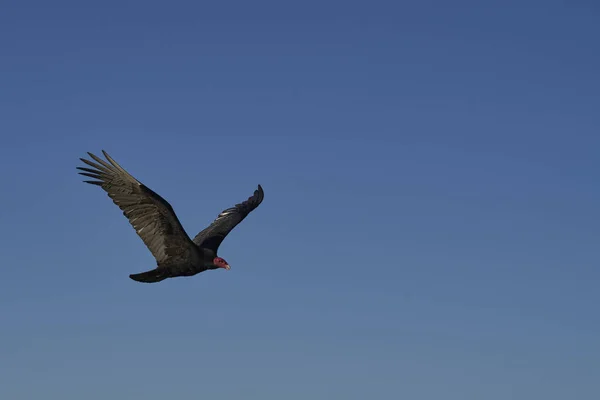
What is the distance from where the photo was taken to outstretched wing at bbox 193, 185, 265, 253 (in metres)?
32.4

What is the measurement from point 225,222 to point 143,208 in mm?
7580

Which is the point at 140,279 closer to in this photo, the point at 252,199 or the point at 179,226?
the point at 179,226

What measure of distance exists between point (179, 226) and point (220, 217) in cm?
819

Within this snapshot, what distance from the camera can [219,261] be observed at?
1138 inches

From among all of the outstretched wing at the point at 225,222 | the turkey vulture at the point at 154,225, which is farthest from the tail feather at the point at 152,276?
the outstretched wing at the point at 225,222

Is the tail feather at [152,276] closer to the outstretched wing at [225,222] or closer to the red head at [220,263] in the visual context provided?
the red head at [220,263]

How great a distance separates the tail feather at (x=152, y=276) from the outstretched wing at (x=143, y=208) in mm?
581

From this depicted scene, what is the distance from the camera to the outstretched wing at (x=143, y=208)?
27.1 meters

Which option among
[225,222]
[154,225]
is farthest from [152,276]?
[225,222]

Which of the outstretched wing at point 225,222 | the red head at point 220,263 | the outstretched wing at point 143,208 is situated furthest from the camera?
the outstretched wing at point 225,222

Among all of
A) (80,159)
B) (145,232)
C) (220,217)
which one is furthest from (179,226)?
(220,217)

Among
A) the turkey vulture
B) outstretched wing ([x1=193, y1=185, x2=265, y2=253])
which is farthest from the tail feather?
outstretched wing ([x1=193, y1=185, x2=265, y2=253])

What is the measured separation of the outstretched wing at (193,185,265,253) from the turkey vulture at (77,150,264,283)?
7.15 ft

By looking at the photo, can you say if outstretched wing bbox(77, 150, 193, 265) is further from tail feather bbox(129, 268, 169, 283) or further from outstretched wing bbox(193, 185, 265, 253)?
outstretched wing bbox(193, 185, 265, 253)
